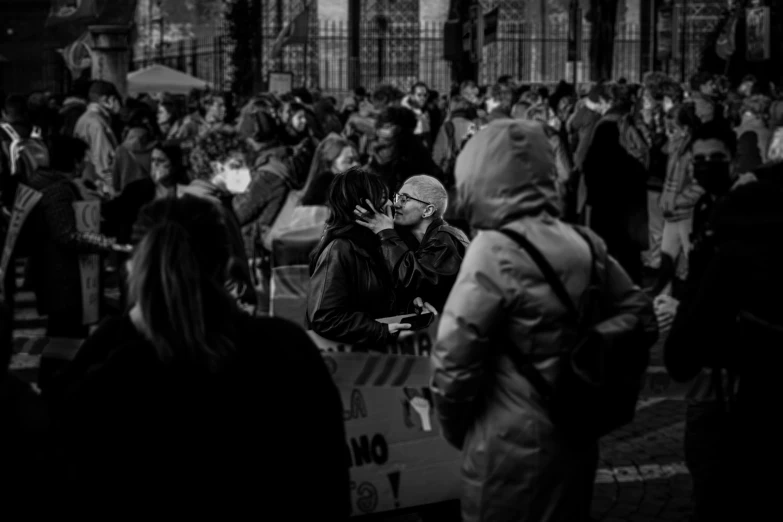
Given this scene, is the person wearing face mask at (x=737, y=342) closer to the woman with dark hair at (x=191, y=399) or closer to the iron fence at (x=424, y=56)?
the woman with dark hair at (x=191, y=399)

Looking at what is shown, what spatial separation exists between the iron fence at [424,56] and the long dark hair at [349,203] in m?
29.8

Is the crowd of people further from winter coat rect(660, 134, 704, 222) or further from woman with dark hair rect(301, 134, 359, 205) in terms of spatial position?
winter coat rect(660, 134, 704, 222)

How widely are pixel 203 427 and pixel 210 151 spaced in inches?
278

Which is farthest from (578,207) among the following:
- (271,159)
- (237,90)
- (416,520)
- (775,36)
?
(237,90)

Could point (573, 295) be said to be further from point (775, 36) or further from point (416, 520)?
point (775, 36)

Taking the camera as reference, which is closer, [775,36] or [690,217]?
[690,217]

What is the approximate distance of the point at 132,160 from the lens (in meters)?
12.5

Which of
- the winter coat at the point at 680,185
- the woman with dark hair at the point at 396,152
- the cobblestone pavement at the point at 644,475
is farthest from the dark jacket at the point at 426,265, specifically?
the winter coat at the point at 680,185

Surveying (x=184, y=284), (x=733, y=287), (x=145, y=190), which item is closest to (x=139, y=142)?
(x=145, y=190)

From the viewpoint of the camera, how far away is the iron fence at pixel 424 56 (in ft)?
118

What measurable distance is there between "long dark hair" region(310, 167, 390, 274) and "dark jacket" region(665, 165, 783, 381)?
1823 millimetres

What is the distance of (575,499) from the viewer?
3.70 m

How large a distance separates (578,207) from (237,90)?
659 inches

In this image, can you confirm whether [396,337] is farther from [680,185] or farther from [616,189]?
[616,189]
